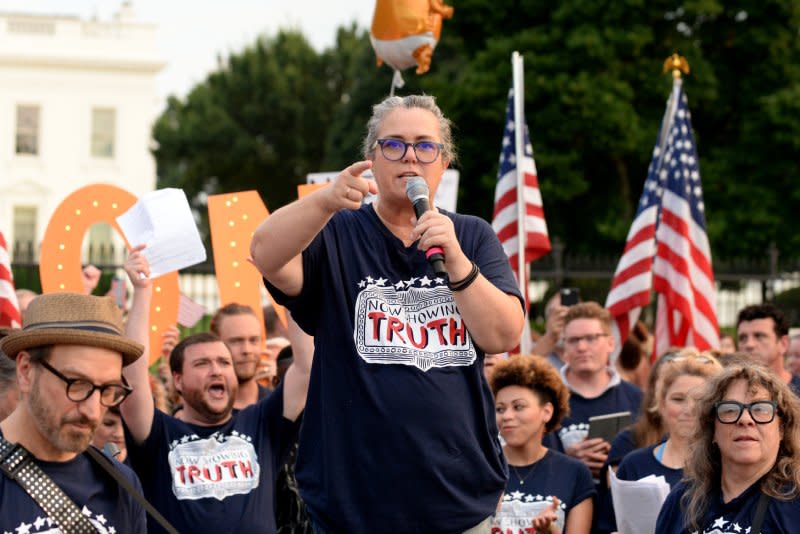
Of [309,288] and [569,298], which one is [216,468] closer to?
[309,288]

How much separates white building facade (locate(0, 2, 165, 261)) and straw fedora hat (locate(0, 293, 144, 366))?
45825 millimetres

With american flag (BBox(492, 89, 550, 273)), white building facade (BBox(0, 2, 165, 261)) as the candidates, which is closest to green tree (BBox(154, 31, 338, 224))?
white building facade (BBox(0, 2, 165, 261))

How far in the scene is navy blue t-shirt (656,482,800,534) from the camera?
4770 mm

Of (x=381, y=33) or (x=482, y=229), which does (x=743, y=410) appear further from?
(x=381, y=33)

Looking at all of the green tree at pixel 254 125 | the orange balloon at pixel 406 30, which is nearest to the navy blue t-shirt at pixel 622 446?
the orange balloon at pixel 406 30

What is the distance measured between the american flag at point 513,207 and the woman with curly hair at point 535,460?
3.53 meters

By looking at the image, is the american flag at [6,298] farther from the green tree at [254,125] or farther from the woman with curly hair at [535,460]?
the green tree at [254,125]

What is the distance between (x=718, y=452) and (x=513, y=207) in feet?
17.6

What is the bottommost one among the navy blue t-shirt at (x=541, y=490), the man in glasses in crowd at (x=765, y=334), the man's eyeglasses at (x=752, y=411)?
the navy blue t-shirt at (x=541, y=490)

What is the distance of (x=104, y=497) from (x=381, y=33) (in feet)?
23.5

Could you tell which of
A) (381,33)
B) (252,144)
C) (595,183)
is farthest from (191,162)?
(381,33)

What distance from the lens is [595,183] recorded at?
28.2 metres

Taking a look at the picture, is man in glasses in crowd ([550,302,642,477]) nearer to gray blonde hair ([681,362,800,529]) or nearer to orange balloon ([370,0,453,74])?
gray blonde hair ([681,362,800,529])

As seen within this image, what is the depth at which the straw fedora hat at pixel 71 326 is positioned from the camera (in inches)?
145
